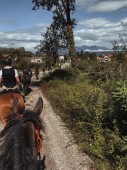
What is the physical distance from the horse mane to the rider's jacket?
5.58 meters

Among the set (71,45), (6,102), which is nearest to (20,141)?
(6,102)

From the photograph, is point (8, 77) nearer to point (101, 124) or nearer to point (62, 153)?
point (62, 153)

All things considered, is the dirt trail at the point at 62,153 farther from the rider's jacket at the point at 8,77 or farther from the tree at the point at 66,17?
the tree at the point at 66,17

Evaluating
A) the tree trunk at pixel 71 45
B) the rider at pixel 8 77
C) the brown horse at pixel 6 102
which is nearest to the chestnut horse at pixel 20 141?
the brown horse at pixel 6 102

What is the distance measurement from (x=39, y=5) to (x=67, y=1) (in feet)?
8.39

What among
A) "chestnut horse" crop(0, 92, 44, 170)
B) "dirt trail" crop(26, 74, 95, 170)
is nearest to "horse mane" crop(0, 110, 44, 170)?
"chestnut horse" crop(0, 92, 44, 170)

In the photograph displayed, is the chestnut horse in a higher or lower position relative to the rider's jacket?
higher

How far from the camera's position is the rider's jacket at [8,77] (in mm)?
10062

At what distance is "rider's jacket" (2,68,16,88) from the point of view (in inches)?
396

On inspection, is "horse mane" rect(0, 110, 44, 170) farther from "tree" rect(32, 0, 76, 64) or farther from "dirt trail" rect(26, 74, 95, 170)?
"tree" rect(32, 0, 76, 64)

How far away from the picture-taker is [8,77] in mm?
10109

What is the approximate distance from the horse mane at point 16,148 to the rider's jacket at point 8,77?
558 centimetres

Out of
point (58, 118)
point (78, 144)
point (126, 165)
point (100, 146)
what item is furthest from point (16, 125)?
point (58, 118)

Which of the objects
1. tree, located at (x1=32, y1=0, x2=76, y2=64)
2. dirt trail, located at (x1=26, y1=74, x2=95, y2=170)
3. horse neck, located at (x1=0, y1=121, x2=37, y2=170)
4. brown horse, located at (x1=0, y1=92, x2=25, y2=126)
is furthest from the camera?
tree, located at (x1=32, y1=0, x2=76, y2=64)
